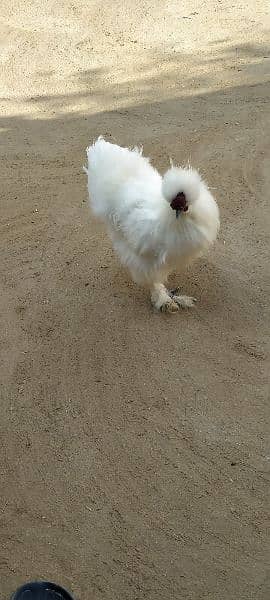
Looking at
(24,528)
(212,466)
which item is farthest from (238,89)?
(24,528)

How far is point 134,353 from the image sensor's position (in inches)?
193

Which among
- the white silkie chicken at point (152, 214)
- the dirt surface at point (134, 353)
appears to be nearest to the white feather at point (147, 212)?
the white silkie chicken at point (152, 214)

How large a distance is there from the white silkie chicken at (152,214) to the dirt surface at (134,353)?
37 cm

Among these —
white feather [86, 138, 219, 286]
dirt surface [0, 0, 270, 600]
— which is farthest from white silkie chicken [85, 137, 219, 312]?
dirt surface [0, 0, 270, 600]

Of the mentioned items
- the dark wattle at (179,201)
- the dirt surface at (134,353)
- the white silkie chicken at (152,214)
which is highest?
the dark wattle at (179,201)

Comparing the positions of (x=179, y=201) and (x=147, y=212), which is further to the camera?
(x=147, y=212)

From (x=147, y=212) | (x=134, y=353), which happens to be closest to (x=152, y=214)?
(x=147, y=212)

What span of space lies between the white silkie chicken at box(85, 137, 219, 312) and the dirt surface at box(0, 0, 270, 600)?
0.37m

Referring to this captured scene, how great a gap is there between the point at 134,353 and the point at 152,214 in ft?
3.05

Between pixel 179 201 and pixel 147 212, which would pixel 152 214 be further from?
pixel 179 201

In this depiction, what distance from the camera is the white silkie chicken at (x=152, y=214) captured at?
15.3 ft

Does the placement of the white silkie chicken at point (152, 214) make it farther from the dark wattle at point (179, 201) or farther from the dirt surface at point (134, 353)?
the dirt surface at point (134, 353)

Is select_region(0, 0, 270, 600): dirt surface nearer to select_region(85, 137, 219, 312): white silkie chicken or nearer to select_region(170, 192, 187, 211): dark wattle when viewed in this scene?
select_region(85, 137, 219, 312): white silkie chicken

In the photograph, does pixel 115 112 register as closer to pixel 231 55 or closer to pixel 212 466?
pixel 231 55
